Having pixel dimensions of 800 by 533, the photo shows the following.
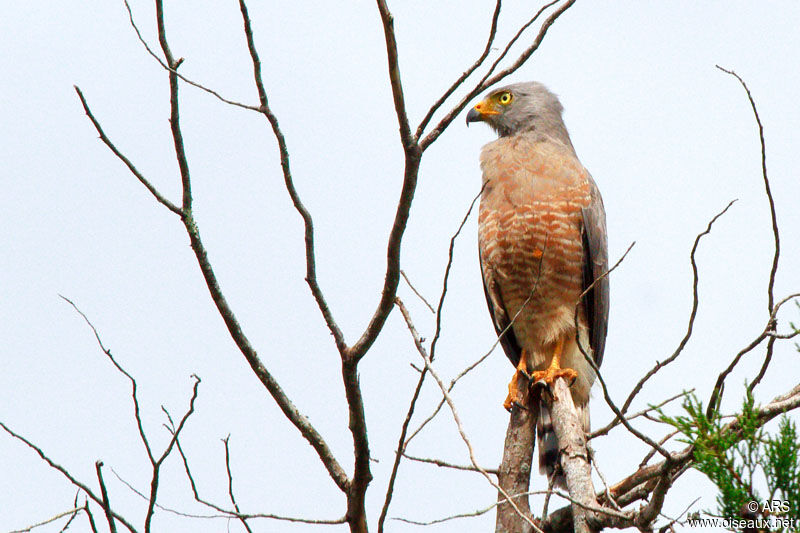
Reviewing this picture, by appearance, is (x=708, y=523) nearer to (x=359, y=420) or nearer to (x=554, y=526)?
(x=359, y=420)

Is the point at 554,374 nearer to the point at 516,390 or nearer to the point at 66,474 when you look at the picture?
the point at 516,390

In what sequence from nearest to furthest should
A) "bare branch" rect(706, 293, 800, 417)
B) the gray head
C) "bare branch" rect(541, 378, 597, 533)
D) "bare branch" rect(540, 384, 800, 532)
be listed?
"bare branch" rect(706, 293, 800, 417), "bare branch" rect(540, 384, 800, 532), "bare branch" rect(541, 378, 597, 533), the gray head

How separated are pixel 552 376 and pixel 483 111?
2.22 meters

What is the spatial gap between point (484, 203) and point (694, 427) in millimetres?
3715

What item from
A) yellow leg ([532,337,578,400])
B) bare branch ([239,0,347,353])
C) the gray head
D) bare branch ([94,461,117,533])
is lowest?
bare branch ([94,461,117,533])

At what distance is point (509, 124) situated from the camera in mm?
6117

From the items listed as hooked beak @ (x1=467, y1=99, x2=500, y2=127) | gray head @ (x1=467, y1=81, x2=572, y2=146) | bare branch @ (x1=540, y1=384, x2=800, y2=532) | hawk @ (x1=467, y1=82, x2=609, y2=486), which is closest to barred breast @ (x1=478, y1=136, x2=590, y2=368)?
hawk @ (x1=467, y1=82, x2=609, y2=486)

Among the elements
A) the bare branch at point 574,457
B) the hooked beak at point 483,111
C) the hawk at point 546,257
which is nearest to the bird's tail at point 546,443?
the hawk at point 546,257

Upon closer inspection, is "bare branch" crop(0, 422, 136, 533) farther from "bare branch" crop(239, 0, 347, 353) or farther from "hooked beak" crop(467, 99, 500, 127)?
"hooked beak" crop(467, 99, 500, 127)

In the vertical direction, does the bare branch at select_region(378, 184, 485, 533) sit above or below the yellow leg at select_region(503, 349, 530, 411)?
below

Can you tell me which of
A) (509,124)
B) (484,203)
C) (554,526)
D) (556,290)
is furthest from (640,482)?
(509,124)

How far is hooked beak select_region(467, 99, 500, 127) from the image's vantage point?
245 inches

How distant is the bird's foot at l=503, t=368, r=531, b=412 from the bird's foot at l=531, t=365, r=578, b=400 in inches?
2.7

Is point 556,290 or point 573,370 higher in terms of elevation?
point 556,290
